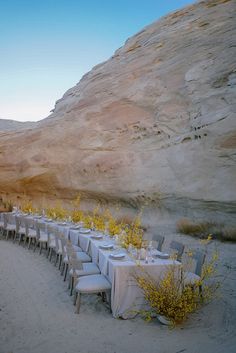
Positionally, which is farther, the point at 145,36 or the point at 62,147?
the point at 145,36

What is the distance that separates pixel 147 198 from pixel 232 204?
11.6 ft

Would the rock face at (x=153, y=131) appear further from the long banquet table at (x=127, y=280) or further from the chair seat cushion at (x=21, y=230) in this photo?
the long banquet table at (x=127, y=280)

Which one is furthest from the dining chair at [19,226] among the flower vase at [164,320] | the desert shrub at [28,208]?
the flower vase at [164,320]

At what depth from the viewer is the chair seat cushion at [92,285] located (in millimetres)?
4715

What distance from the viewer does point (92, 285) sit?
4.79m

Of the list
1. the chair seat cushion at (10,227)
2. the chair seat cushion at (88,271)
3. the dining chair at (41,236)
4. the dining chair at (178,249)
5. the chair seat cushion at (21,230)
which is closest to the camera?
the chair seat cushion at (88,271)

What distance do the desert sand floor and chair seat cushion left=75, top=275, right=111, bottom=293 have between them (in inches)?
15.5

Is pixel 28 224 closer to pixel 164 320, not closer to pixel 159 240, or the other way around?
pixel 159 240

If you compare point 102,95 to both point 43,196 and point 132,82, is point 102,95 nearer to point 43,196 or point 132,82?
point 132,82

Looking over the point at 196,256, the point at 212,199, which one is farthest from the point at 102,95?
the point at 196,256

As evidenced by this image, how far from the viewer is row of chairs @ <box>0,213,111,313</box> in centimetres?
484

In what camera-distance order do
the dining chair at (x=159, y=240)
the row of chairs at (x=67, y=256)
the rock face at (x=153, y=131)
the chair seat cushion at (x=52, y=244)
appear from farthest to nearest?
the rock face at (x=153, y=131) < the chair seat cushion at (x=52, y=244) < the dining chair at (x=159, y=240) < the row of chairs at (x=67, y=256)

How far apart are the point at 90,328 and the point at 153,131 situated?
10103mm

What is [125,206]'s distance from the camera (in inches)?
522
